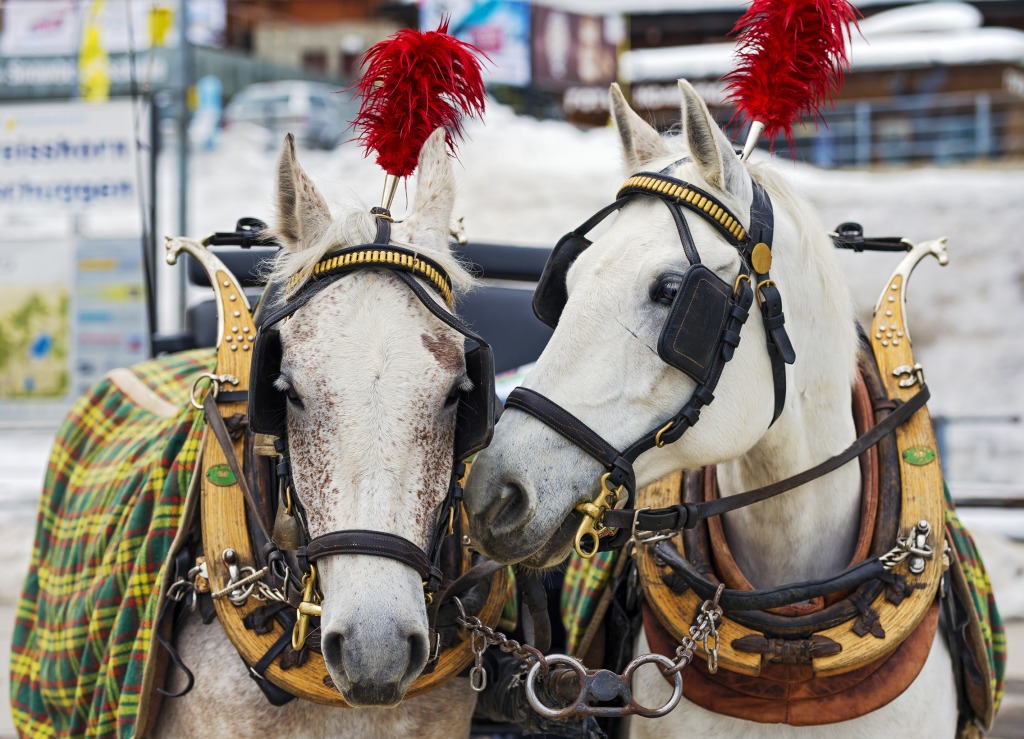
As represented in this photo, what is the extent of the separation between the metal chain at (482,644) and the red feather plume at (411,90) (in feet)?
2.91

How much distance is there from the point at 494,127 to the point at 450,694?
39.9 ft

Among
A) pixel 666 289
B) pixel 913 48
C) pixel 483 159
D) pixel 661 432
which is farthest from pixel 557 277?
pixel 913 48

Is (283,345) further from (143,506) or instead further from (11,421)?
(11,421)

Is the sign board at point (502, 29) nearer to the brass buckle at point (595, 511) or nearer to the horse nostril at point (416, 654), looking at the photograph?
the brass buckle at point (595, 511)

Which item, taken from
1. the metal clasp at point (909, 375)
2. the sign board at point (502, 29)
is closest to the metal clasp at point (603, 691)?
the metal clasp at point (909, 375)

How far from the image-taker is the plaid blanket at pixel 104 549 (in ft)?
7.09

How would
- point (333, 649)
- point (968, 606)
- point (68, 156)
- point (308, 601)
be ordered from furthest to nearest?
point (68, 156)
point (968, 606)
point (308, 601)
point (333, 649)

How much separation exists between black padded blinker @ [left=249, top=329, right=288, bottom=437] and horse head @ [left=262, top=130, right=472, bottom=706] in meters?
0.02

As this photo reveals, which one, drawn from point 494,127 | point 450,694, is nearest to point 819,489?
→ point 450,694

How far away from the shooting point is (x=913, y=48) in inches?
573

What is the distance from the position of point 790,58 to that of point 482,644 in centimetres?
130

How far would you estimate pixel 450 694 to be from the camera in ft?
7.04

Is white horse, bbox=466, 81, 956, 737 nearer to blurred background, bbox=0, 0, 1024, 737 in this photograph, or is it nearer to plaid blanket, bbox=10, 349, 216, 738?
blurred background, bbox=0, 0, 1024, 737

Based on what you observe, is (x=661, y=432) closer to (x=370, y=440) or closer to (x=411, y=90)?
(x=370, y=440)
